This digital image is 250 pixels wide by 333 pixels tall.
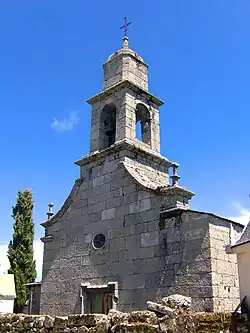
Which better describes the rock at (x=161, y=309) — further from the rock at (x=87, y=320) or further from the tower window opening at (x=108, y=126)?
the tower window opening at (x=108, y=126)

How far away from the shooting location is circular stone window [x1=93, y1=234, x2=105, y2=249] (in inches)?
471

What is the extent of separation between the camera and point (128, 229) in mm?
11273

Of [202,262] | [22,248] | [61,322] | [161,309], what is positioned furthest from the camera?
[22,248]

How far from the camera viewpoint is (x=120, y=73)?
13680mm

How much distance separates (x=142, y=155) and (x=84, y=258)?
380cm

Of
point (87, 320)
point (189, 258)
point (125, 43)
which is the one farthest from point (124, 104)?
point (87, 320)

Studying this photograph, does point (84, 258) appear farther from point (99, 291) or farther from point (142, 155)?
point (142, 155)

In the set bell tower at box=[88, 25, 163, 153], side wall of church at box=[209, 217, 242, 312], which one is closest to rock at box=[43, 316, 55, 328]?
side wall of church at box=[209, 217, 242, 312]

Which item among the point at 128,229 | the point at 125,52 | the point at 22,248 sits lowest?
the point at 128,229

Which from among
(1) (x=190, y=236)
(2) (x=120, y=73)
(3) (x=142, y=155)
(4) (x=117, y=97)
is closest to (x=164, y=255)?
(1) (x=190, y=236)

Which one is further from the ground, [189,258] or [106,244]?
[106,244]

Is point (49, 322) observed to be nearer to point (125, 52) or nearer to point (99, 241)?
point (99, 241)

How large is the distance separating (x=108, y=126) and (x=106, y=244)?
14.4 feet

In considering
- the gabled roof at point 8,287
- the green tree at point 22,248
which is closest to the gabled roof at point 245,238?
the green tree at point 22,248
